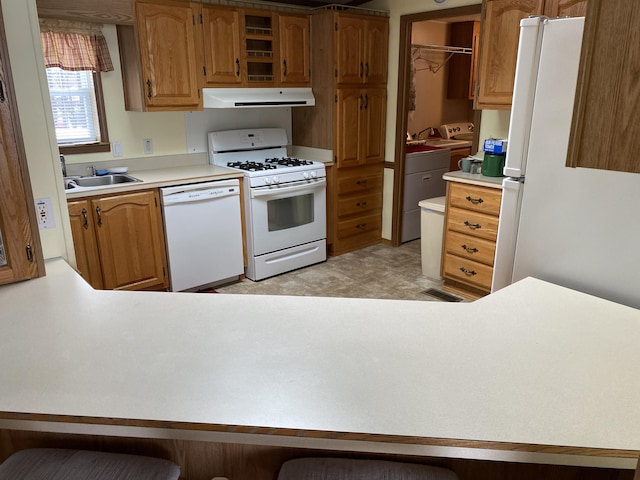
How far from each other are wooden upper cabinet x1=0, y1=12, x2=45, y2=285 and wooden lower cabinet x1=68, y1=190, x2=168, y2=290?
1.40 m

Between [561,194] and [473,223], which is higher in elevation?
[561,194]

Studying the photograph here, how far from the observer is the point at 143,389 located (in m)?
1.05

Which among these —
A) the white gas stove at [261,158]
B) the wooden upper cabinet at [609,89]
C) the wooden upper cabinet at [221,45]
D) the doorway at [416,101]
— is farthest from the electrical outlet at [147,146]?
the wooden upper cabinet at [609,89]

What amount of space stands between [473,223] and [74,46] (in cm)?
303

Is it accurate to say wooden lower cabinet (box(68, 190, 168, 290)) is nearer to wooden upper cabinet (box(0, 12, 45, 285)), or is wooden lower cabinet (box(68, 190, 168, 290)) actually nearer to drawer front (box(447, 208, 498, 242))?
wooden upper cabinet (box(0, 12, 45, 285))

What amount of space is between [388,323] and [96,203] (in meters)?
2.37

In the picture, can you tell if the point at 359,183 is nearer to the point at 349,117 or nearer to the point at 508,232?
the point at 349,117

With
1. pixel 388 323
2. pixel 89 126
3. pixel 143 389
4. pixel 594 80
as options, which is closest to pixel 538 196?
pixel 388 323

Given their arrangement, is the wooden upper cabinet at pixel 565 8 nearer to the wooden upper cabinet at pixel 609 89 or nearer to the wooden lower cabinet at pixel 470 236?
the wooden lower cabinet at pixel 470 236

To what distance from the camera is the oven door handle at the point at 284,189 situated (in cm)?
359

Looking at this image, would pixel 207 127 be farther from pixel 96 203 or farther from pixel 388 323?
pixel 388 323

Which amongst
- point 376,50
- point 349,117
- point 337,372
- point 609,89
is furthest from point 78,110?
point 609,89

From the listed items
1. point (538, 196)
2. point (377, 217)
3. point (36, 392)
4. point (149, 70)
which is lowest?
point (377, 217)

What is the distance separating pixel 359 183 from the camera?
14.5 ft
